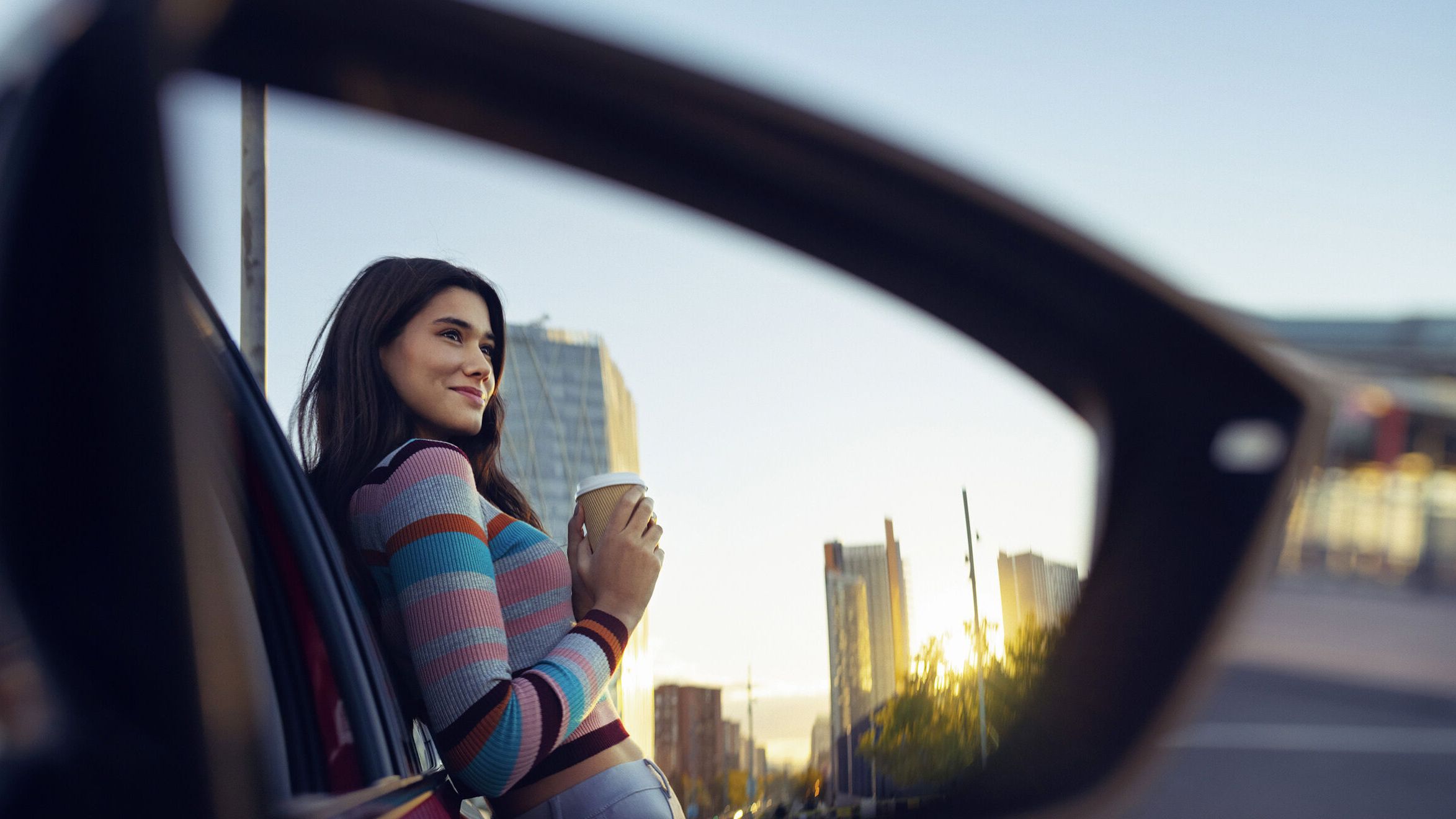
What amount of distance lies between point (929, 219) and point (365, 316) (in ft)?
2.95

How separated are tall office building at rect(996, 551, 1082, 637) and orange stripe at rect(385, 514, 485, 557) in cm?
67

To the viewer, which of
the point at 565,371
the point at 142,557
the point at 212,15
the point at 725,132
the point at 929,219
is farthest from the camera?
the point at 565,371

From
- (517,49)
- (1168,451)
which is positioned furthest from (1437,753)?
(517,49)

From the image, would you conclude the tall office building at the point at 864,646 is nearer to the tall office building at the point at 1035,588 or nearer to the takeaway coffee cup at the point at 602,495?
the tall office building at the point at 1035,588

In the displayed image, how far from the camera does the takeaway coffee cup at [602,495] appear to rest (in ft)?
5.09

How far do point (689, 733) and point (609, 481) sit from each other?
407 millimetres

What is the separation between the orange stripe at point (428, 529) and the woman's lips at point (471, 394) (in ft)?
1.14

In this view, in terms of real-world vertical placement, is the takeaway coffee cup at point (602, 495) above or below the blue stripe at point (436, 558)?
above

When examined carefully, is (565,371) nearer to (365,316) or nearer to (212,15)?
(365,316)

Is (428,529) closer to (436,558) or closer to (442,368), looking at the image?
(436,558)

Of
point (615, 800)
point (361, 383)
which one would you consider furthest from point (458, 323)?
point (615, 800)

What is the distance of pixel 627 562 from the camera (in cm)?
154

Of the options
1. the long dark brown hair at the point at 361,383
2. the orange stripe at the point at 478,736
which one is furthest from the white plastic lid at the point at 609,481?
the orange stripe at the point at 478,736

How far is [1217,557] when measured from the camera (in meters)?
1.21
